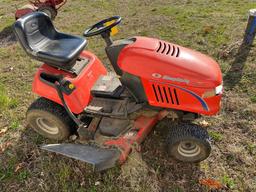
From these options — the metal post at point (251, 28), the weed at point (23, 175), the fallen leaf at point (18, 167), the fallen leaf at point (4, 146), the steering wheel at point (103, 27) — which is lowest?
the metal post at point (251, 28)

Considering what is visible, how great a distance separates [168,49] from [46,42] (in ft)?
4.31

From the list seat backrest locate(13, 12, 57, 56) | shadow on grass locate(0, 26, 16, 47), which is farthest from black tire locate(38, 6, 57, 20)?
seat backrest locate(13, 12, 57, 56)

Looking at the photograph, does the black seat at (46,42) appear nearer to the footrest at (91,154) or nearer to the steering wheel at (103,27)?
the steering wheel at (103,27)

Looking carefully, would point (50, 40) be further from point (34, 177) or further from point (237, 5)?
point (237, 5)

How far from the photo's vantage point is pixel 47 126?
10.6ft

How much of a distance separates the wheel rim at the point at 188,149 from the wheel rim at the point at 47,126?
51.3 inches

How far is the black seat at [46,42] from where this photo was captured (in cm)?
281

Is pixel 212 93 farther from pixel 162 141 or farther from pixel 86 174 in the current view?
pixel 86 174

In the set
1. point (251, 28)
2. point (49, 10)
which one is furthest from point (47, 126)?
point (49, 10)

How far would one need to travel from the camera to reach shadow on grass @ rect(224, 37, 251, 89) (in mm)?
3852

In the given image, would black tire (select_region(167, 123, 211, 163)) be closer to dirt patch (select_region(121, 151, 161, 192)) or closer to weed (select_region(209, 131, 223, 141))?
dirt patch (select_region(121, 151, 161, 192))

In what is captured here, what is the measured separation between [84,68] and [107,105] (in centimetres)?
46

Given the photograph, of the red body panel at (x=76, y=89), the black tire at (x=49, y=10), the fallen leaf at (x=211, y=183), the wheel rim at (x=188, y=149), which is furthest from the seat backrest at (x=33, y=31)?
the black tire at (x=49, y=10)

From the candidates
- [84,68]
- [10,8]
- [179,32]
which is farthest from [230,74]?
[10,8]
